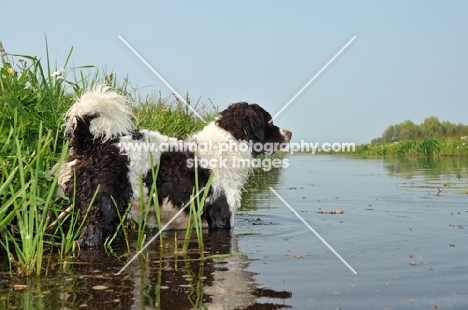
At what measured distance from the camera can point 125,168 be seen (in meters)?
5.93

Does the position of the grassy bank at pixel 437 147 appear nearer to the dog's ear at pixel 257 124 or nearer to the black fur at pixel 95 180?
the dog's ear at pixel 257 124

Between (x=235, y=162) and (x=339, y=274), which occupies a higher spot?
(x=235, y=162)

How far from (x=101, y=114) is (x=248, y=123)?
204cm

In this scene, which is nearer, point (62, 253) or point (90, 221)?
point (62, 253)

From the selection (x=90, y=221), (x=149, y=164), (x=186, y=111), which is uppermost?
(x=186, y=111)

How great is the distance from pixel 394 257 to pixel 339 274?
0.95 m

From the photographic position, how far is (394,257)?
548 cm

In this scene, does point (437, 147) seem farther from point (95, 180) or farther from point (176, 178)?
point (95, 180)

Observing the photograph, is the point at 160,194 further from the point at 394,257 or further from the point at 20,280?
the point at 394,257

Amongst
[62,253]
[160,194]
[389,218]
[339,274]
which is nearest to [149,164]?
[160,194]

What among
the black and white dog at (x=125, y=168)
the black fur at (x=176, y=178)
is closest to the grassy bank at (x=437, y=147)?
the black and white dog at (x=125, y=168)

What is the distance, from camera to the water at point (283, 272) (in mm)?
4020

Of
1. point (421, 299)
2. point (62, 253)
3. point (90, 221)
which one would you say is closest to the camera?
point (421, 299)

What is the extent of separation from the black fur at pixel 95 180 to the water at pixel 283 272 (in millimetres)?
306
